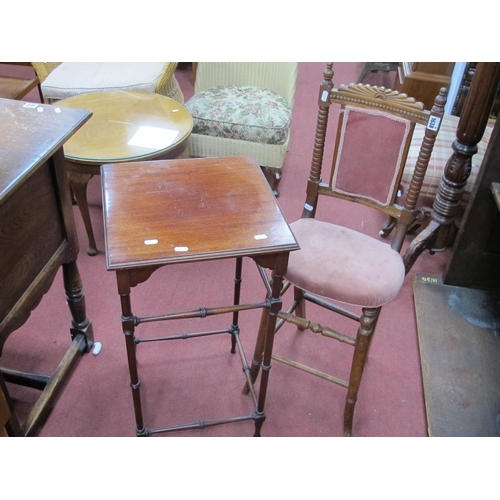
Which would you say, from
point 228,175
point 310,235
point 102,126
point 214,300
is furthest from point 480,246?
point 102,126

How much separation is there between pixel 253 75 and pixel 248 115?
1.52 ft

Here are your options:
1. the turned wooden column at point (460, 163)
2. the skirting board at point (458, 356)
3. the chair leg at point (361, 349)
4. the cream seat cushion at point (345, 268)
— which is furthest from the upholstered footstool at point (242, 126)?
the chair leg at point (361, 349)

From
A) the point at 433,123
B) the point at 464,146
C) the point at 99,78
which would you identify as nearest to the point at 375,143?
the point at 433,123

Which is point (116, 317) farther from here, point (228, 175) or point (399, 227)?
point (399, 227)

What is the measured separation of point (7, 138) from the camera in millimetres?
1372

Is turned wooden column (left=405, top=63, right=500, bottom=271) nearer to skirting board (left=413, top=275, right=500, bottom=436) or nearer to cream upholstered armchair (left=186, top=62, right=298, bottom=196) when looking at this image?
skirting board (left=413, top=275, right=500, bottom=436)

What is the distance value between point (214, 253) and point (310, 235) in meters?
0.64

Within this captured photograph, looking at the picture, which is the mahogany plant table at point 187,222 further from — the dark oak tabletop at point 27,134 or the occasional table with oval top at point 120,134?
the occasional table with oval top at point 120,134

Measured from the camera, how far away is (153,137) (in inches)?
93.8

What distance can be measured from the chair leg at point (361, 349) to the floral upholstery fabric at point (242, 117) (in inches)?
58.0

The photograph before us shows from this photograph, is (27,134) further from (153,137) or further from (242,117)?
(242,117)

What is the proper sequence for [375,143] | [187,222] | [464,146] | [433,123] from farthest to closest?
1. [464,146]
2. [375,143]
3. [433,123]
4. [187,222]

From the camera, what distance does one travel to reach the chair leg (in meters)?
1.59

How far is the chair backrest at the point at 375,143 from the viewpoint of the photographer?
167 cm
